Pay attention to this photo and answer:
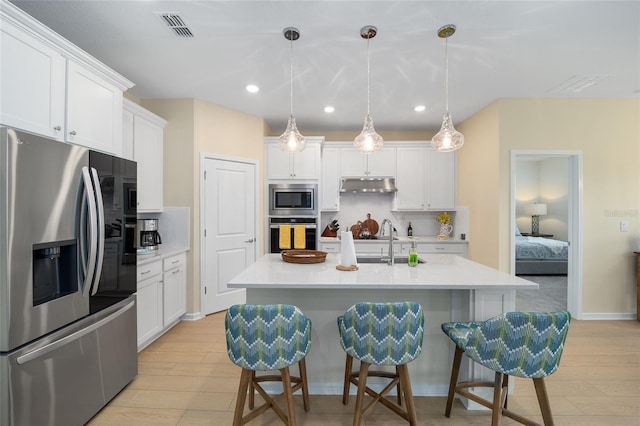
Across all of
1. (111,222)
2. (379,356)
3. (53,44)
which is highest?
(53,44)

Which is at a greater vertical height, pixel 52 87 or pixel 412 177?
pixel 52 87

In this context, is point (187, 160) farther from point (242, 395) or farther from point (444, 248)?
point (444, 248)

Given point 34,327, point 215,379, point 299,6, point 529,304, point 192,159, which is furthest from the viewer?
point 529,304

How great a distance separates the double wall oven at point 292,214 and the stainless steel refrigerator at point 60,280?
2.21 meters

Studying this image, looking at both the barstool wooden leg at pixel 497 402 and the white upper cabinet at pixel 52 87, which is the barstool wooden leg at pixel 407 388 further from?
the white upper cabinet at pixel 52 87

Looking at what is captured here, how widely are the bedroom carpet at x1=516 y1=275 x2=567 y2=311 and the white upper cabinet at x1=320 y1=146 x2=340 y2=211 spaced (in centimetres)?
287

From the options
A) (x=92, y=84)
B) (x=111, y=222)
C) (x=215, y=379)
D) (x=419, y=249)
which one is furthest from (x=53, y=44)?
(x=419, y=249)

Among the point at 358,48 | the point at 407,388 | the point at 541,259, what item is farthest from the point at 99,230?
the point at 541,259

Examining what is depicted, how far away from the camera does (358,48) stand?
246cm

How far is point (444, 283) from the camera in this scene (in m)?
1.78

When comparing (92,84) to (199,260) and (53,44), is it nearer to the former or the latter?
(53,44)

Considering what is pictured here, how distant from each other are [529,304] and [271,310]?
4.13m

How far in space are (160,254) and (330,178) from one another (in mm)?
2572

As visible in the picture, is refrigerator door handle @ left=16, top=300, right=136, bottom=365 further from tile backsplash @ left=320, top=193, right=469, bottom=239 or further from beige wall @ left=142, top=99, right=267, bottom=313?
tile backsplash @ left=320, top=193, right=469, bottom=239
